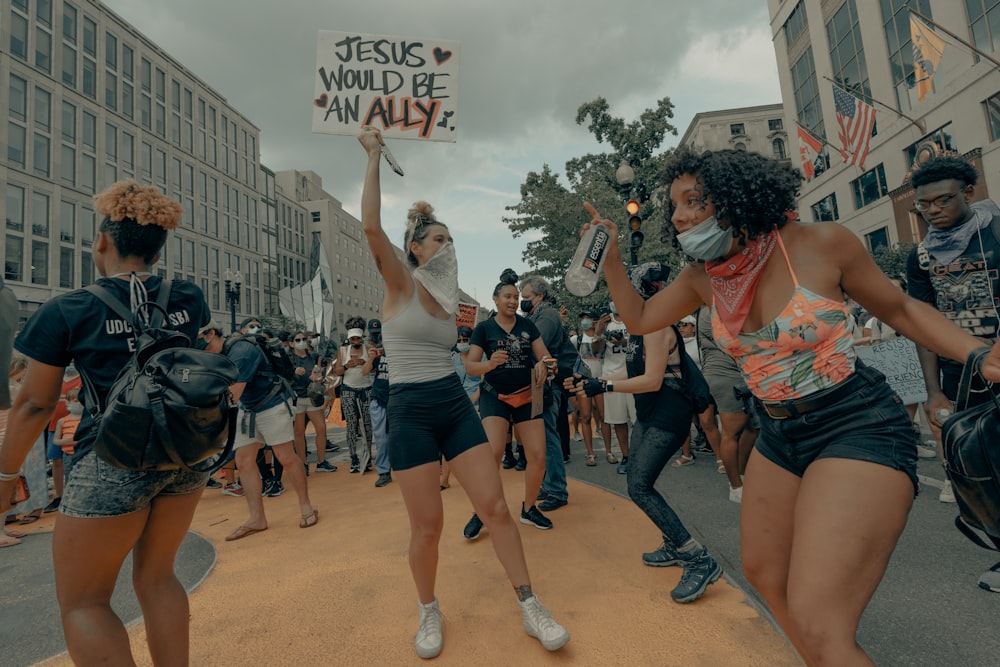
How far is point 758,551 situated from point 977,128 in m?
22.7

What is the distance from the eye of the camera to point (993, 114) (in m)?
16.7

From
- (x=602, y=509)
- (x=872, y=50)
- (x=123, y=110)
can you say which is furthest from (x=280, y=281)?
(x=602, y=509)

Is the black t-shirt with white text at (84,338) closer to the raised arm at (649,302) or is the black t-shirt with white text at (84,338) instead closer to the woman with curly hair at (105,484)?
the woman with curly hair at (105,484)

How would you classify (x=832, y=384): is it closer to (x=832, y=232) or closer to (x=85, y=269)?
(x=832, y=232)

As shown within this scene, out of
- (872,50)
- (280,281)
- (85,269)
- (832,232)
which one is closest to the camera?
(832,232)

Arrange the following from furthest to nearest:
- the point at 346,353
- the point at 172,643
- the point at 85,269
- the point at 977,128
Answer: the point at 85,269 < the point at 977,128 < the point at 346,353 < the point at 172,643

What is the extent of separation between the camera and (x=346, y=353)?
813cm

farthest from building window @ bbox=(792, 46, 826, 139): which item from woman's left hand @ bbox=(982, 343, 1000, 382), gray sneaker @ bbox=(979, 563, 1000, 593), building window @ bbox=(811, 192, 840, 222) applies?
woman's left hand @ bbox=(982, 343, 1000, 382)

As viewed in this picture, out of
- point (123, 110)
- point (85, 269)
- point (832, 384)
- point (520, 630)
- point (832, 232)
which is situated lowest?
point (520, 630)

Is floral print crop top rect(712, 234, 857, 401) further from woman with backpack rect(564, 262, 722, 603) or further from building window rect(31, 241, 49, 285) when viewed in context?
building window rect(31, 241, 49, 285)

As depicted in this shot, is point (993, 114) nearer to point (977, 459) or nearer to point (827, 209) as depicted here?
point (827, 209)

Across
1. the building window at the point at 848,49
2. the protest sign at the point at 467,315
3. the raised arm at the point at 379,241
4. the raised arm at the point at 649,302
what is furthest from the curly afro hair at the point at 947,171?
the building window at the point at 848,49

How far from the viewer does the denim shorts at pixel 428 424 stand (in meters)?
2.71

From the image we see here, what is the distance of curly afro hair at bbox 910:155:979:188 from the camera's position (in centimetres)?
317
